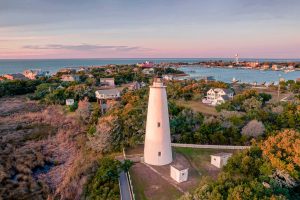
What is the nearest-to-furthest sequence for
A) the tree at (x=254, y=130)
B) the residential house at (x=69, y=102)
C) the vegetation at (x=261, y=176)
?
the vegetation at (x=261, y=176)
the tree at (x=254, y=130)
the residential house at (x=69, y=102)

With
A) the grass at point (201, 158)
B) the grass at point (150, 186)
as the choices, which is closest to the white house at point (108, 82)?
the grass at point (201, 158)

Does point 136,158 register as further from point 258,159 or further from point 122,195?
point 258,159

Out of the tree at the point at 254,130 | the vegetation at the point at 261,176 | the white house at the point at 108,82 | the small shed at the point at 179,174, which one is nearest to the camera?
the vegetation at the point at 261,176

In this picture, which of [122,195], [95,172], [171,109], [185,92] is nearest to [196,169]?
[122,195]

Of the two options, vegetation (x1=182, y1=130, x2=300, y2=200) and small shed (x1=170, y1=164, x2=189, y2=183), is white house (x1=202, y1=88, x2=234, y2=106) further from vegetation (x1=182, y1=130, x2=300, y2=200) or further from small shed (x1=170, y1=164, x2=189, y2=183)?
A: small shed (x1=170, y1=164, x2=189, y2=183)

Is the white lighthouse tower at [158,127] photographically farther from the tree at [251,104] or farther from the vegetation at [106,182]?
the tree at [251,104]

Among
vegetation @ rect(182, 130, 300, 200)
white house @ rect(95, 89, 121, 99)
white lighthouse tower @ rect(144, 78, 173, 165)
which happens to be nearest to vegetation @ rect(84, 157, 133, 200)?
white lighthouse tower @ rect(144, 78, 173, 165)

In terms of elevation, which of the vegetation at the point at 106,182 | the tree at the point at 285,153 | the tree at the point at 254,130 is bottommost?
the vegetation at the point at 106,182
